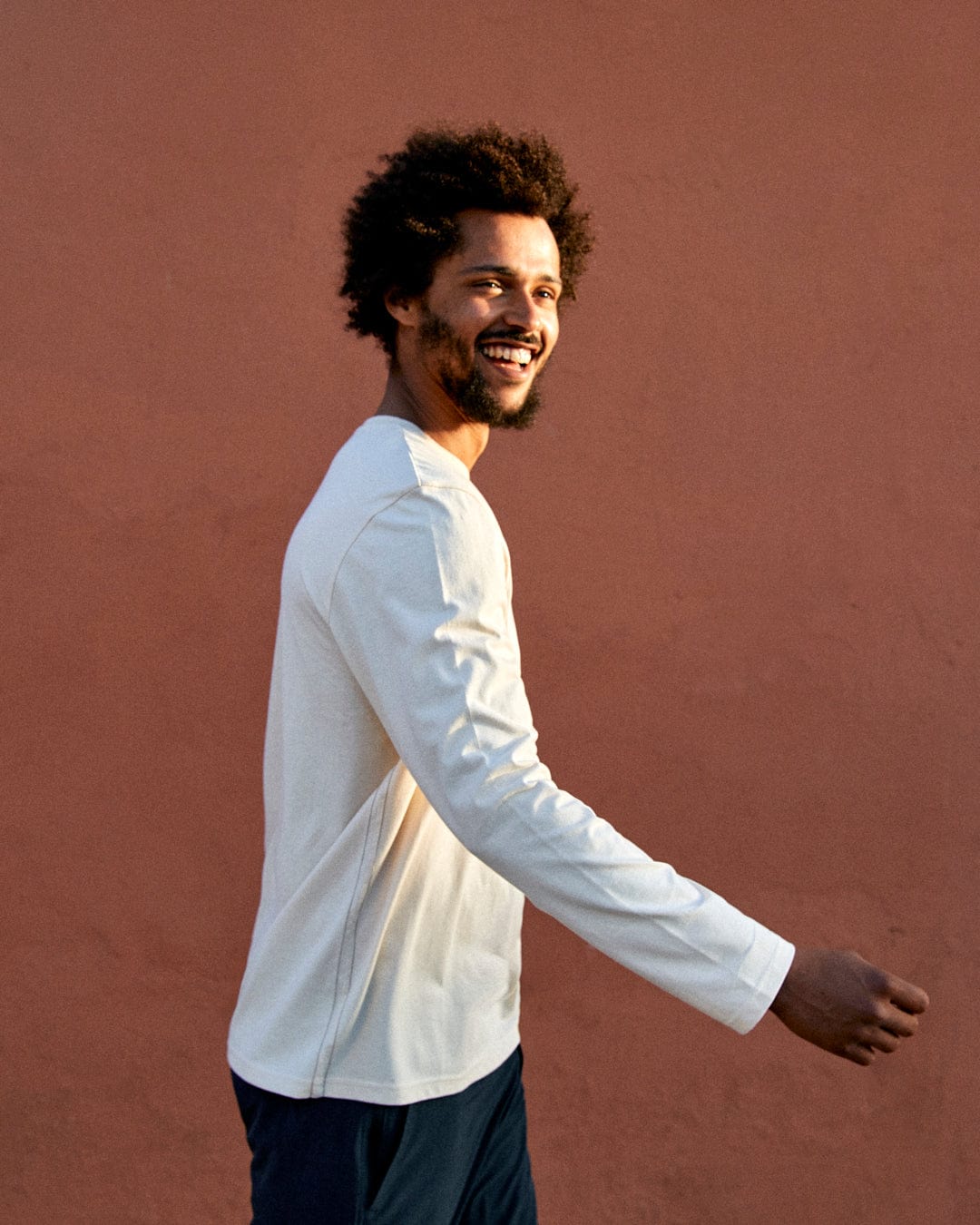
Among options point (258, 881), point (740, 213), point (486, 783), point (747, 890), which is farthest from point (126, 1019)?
point (740, 213)

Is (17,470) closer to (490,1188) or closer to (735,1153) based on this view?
(490,1188)

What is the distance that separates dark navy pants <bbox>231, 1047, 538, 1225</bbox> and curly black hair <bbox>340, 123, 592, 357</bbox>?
107 cm

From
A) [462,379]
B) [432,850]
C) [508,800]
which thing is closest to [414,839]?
[432,850]

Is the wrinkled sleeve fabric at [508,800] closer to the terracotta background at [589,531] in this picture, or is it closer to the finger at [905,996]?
the finger at [905,996]

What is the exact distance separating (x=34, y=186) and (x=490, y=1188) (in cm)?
205

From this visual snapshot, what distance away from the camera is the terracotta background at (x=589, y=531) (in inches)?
102

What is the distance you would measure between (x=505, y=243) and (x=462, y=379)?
0.21 m

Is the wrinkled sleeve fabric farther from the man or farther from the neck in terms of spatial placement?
the neck

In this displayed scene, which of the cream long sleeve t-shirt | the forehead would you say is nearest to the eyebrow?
the forehead

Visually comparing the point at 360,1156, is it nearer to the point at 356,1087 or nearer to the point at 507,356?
the point at 356,1087

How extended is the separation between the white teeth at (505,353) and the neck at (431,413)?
3.4 inches

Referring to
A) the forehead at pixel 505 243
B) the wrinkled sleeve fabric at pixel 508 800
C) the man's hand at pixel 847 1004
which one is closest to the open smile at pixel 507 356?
the forehead at pixel 505 243

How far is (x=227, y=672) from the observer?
2.62 metres

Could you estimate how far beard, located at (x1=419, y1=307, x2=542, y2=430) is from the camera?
1.73 m
